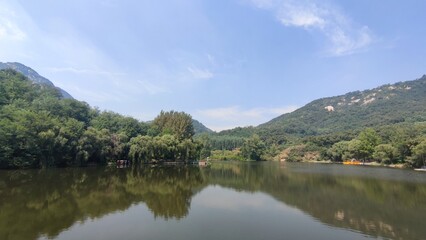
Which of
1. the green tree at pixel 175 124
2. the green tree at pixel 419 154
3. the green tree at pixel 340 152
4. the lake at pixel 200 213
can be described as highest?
the green tree at pixel 175 124

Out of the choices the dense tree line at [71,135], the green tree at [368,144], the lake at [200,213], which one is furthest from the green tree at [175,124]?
the lake at [200,213]

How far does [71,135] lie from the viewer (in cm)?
5531

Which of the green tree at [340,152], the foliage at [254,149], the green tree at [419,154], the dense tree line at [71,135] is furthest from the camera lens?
the foliage at [254,149]

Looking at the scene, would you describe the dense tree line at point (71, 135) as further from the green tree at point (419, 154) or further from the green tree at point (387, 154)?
the green tree at point (419, 154)

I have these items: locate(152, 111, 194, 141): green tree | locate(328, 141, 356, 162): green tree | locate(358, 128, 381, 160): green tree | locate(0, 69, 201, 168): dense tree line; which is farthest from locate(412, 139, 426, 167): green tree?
locate(152, 111, 194, 141): green tree

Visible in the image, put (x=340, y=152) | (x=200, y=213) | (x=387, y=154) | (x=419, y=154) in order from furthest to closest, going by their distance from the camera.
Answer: (x=340, y=152), (x=387, y=154), (x=419, y=154), (x=200, y=213)

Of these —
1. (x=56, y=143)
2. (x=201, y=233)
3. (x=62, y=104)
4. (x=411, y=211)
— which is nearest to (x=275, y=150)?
(x=62, y=104)

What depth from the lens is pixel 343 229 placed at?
16.6 m

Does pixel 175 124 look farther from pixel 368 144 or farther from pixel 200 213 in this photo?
pixel 200 213

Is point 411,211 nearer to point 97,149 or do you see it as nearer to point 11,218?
point 11,218

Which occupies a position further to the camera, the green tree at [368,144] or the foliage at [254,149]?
the foliage at [254,149]

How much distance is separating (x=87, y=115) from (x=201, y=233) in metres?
77.6

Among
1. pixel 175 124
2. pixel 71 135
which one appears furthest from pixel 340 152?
pixel 71 135

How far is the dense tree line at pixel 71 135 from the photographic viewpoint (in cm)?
4775
